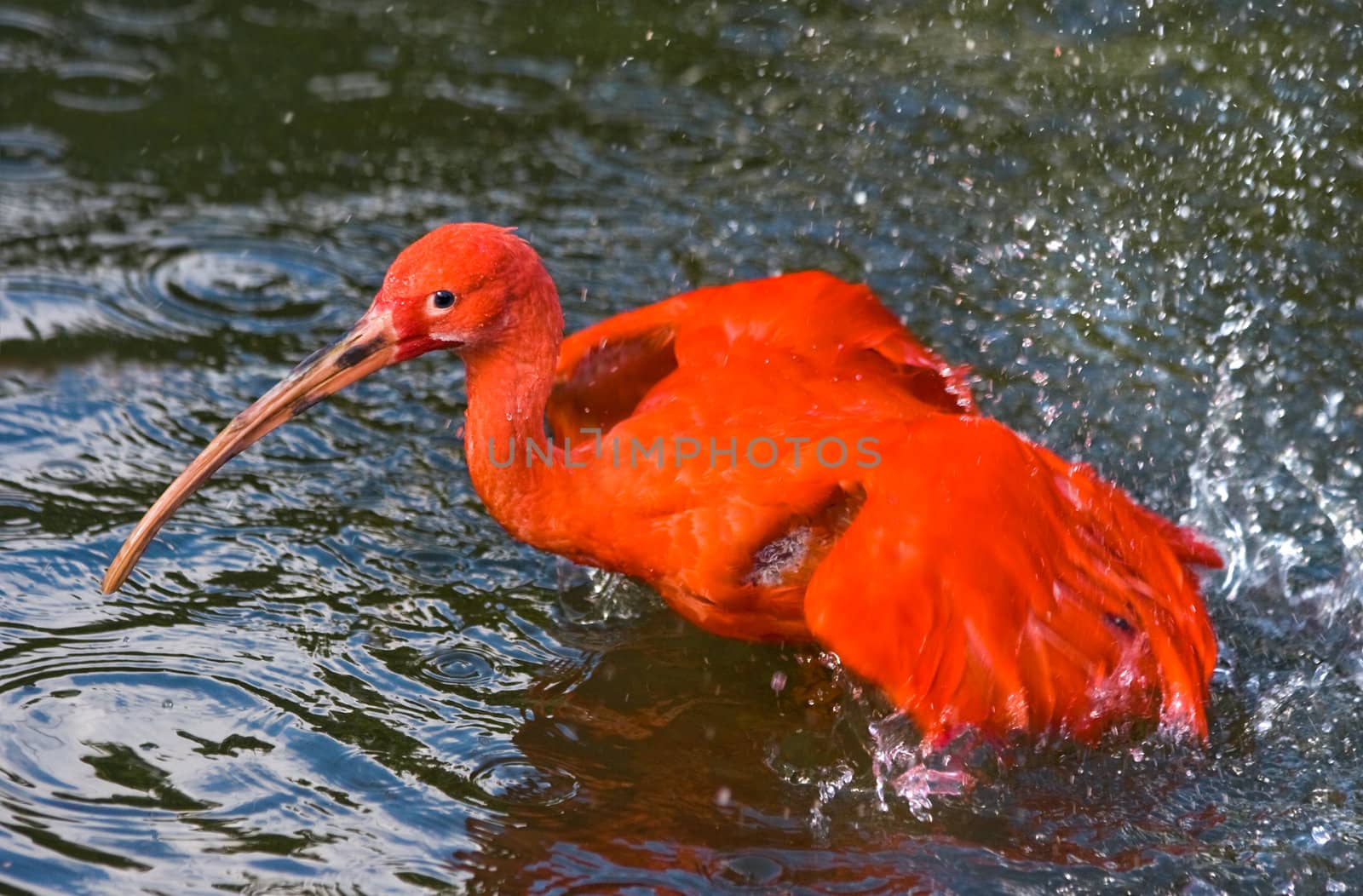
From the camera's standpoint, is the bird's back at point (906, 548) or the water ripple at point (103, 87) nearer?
the bird's back at point (906, 548)

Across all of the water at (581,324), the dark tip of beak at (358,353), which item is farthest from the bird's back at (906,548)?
the dark tip of beak at (358,353)

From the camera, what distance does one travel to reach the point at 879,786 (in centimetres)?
335

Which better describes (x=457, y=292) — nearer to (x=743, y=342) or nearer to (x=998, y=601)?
A: (x=743, y=342)

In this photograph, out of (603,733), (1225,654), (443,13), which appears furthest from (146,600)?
(443,13)

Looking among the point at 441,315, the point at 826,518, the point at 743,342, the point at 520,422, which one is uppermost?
the point at 743,342

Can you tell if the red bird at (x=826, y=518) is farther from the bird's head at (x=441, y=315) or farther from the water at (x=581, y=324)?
the water at (x=581, y=324)

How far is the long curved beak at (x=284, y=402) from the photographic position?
3.34 m

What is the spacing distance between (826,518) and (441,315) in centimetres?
93

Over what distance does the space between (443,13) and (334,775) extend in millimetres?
4208

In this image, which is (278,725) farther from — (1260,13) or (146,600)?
(1260,13)

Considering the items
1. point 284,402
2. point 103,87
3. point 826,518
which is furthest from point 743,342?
point 103,87

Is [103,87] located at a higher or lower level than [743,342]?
higher

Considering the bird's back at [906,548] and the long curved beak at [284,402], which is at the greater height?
the long curved beak at [284,402]

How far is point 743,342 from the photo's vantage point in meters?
3.83
